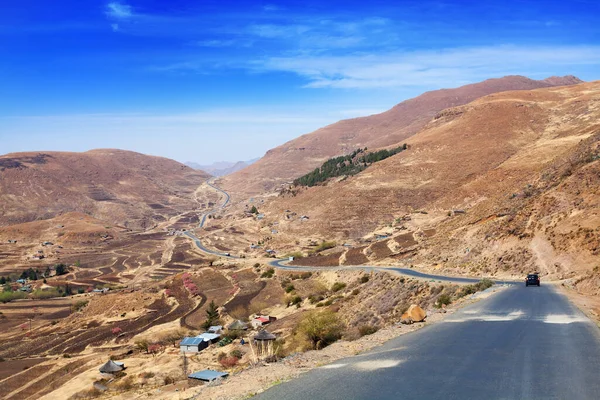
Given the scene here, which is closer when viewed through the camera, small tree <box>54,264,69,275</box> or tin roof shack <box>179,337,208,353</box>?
tin roof shack <box>179,337,208,353</box>

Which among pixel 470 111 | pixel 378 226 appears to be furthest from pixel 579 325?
pixel 470 111

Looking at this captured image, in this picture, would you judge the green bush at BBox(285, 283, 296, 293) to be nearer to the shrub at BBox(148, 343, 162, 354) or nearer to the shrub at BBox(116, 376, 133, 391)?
the shrub at BBox(148, 343, 162, 354)

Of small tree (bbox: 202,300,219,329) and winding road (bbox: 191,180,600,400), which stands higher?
winding road (bbox: 191,180,600,400)

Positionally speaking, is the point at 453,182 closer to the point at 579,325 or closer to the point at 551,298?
the point at 551,298

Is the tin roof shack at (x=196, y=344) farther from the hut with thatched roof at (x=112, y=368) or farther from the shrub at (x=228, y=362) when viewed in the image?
the shrub at (x=228, y=362)

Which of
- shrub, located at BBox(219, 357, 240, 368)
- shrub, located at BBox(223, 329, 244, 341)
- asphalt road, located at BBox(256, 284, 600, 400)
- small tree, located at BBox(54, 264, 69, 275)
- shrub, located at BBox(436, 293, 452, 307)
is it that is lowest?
small tree, located at BBox(54, 264, 69, 275)

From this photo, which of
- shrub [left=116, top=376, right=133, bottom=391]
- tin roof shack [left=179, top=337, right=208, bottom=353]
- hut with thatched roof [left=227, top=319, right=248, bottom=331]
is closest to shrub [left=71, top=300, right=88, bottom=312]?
hut with thatched roof [left=227, top=319, right=248, bottom=331]

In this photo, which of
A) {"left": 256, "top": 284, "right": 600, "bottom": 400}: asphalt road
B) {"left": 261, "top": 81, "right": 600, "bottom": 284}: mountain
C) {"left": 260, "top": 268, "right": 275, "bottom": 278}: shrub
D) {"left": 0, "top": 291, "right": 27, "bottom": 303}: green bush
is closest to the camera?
{"left": 256, "top": 284, "right": 600, "bottom": 400}: asphalt road
